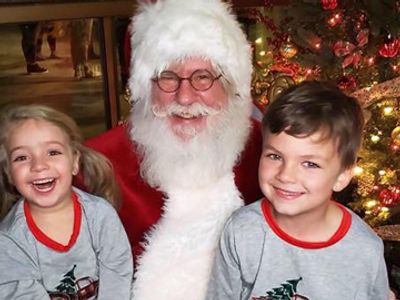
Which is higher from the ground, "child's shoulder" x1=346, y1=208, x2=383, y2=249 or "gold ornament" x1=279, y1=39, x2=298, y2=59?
"gold ornament" x1=279, y1=39, x2=298, y2=59

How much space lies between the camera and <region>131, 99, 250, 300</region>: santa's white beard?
1.64m

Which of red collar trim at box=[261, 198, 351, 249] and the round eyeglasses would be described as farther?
the round eyeglasses

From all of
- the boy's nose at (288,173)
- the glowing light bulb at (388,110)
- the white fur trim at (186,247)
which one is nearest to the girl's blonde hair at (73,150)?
the white fur trim at (186,247)

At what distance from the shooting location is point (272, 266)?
1322mm

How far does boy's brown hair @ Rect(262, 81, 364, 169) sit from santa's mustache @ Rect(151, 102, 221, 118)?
374 millimetres

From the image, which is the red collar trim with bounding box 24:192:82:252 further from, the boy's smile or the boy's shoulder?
the boy's smile

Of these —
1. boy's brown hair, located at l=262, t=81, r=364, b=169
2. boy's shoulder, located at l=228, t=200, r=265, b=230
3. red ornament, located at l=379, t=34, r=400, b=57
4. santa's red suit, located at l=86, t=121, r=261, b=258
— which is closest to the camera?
boy's brown hair, located at l=262, t=81, r=364, b=169

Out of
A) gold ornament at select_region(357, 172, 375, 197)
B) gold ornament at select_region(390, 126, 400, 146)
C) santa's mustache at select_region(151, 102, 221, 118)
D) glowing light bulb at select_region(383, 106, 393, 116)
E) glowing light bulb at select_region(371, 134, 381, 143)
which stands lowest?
gold ornament at select_region(357, 172, 375, 197)

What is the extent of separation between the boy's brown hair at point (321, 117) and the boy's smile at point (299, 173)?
2 cm

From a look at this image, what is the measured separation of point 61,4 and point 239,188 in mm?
2542

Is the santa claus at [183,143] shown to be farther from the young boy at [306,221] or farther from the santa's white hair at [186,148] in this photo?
the young boy at [306,221]

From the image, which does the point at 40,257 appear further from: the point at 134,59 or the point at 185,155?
the point at 134,59

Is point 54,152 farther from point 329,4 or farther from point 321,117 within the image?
point 329,4

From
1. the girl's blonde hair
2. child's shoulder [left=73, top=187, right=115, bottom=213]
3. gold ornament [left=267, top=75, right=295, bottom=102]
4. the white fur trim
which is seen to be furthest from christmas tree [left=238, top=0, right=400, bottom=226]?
child's shoulder [left=73, top=187, right=115, bottom=213]
